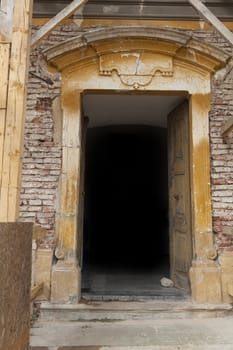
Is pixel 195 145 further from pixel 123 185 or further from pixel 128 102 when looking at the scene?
pixel 123 185

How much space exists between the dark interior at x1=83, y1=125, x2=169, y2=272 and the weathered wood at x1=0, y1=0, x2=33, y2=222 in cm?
467

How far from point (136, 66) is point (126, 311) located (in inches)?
121

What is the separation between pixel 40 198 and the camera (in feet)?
13.0

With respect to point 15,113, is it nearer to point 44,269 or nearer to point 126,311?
point 44,269

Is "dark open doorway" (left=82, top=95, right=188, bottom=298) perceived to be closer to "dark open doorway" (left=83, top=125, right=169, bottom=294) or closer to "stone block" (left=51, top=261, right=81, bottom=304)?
"dark open doorway" (left=83, top=125, right=169, bottom=294)

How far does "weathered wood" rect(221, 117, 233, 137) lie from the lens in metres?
3.75

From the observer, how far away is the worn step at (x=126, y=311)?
352 cm

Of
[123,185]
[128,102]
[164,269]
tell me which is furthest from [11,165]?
[123,185]

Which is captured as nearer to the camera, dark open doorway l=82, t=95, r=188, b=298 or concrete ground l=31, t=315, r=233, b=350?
concrete ground l=31, t=315, r=233, b=350

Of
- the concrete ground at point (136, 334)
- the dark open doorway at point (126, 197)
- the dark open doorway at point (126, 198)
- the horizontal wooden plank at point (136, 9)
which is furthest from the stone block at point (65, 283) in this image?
the horizontal wooden plank at point (136, 9)

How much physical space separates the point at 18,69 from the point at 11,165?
692 millimetres

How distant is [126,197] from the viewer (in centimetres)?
940

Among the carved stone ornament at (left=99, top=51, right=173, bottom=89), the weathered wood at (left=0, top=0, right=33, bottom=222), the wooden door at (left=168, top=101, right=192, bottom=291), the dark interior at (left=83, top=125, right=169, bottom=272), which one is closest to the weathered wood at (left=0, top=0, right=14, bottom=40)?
the weathered wood at (left=0, top=0, right=33, bottom=222)

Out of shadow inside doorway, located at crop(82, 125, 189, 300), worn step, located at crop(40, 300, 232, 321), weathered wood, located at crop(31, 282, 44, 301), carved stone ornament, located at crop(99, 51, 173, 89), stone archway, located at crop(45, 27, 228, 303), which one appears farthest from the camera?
shadow inside doorway, located at crop(82, 125, 189, 300)
